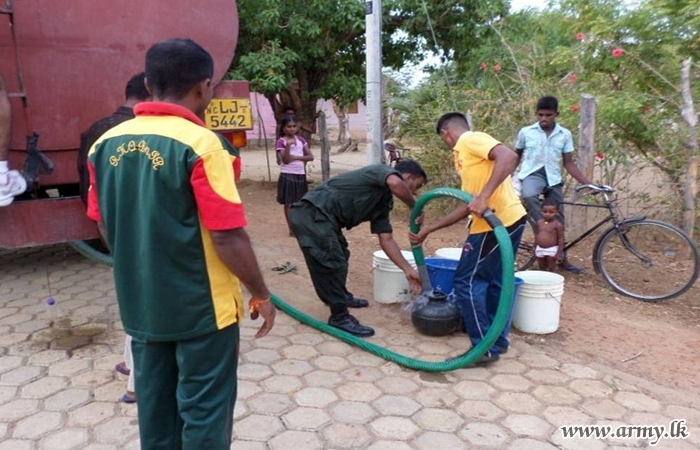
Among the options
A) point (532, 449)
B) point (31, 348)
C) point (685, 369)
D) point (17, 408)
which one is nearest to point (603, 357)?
point (685, 369)

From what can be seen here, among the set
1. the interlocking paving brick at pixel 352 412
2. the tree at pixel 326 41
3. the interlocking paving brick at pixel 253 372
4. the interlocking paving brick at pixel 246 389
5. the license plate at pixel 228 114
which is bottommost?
the interlocking paving brick at pixel 352 412

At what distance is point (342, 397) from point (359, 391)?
0.38ft

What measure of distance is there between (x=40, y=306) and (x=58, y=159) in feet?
4.18

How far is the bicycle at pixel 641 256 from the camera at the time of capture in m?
4.51

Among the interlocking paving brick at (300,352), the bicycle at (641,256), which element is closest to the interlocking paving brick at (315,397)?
the interlocking paving brick at (300,352)

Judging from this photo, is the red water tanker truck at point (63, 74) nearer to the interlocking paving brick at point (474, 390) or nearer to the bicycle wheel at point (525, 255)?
the interlocking paving brick at point (474, 390)

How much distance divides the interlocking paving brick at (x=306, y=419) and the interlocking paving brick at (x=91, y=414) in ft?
2.96

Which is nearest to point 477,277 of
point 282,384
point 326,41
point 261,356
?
point 282,384

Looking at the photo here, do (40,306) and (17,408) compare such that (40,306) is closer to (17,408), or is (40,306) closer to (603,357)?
(17,408)

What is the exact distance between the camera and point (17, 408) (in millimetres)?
2844

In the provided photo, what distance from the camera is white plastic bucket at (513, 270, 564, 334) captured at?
3.66 meters

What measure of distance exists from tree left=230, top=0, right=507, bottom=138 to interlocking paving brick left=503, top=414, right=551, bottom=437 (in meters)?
5.63

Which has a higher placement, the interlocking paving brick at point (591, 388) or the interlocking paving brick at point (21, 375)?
the interlocking paving brick at point (21, 375)

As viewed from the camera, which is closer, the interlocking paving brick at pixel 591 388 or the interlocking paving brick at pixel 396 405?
the interlocking paving brick at pixel 396 405
